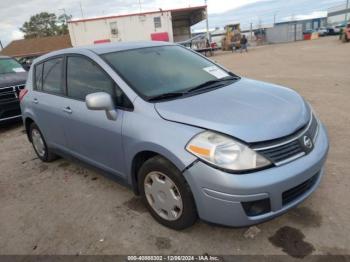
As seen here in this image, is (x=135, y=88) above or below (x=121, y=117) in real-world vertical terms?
above

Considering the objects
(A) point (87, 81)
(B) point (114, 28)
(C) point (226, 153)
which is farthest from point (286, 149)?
(B) point (114, 28)

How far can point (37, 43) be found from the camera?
168ft

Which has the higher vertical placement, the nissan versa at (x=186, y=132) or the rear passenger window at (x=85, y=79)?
the rear passenger window at (x=85, y=79)

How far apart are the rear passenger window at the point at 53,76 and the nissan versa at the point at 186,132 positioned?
0.10 ft

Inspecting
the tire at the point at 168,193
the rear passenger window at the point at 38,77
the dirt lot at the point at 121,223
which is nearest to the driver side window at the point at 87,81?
the tire at the point at 168,193

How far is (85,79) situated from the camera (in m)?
3.50

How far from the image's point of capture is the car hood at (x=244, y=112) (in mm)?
2410

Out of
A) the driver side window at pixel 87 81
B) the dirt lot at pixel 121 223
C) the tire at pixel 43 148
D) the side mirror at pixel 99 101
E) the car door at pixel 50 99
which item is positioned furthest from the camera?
the tire at pixel 43 148

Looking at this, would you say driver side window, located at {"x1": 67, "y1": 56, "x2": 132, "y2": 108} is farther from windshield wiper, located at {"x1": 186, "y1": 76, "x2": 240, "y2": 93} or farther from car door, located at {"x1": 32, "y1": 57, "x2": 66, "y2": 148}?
windshield wiper, located at {"x1": 186, "y1": 76, "x2": 240, "y2": 93}

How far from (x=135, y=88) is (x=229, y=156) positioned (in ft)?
3.81

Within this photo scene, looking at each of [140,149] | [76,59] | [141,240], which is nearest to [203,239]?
[141,240]

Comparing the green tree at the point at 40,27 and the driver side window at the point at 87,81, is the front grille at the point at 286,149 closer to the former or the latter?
the driver side window at the point at 87,81

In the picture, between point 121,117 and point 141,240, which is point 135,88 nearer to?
point 121,117

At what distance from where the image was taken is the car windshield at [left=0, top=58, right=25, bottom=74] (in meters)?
8.21
